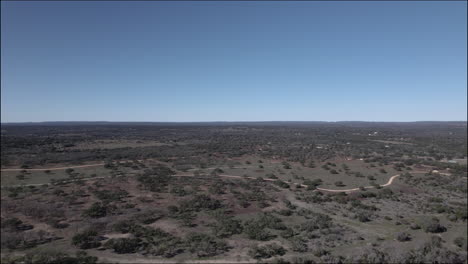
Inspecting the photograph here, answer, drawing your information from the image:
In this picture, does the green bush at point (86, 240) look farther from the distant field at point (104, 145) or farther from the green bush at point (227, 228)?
the distant field at point (104, 145)

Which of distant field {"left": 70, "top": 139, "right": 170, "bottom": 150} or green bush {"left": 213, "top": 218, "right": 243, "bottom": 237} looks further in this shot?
distant field {"left": 70, "top": 139, "right": 170, "bottom": 150}

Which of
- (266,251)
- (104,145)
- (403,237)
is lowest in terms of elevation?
(403,237)

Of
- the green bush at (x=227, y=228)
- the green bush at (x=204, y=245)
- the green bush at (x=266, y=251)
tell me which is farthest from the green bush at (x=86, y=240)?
the green bush at (x=266, y=251)

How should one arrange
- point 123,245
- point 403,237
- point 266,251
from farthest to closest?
point 403,237 → point 266,251 → point 123,245

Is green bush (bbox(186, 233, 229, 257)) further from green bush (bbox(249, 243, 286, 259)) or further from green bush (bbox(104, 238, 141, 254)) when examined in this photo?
green bush (bbox(104, 238, 141, 254))

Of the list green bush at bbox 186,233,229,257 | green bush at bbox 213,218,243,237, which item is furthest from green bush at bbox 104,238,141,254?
green bush at bbox 213,218,243,237

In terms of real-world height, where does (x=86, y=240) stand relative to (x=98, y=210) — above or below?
below

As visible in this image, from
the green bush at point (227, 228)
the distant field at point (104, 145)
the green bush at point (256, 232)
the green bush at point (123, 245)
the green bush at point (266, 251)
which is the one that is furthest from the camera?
the distant field at point (104, 145)

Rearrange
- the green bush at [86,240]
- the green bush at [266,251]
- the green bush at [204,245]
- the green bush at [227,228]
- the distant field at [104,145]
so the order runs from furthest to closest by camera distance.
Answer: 1. the distant field at [104,145]
2. the green bush at [227,228]
3. the green bush at [204,245]
4. the green bush at [266,251]
5. the green bush at [86,240]

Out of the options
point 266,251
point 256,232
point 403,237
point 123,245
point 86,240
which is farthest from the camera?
point 256,232

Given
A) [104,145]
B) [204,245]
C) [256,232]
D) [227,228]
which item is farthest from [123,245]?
[104,145]

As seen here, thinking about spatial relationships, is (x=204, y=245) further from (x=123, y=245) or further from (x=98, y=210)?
(x=98, y=210)

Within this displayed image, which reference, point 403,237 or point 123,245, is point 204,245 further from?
point 403,237

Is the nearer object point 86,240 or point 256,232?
point 86,240
